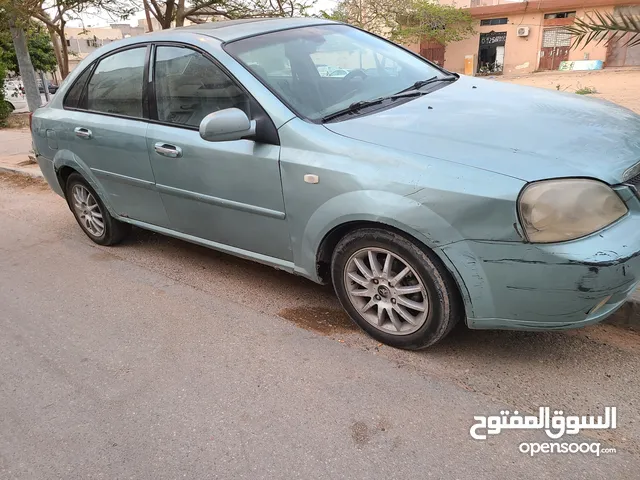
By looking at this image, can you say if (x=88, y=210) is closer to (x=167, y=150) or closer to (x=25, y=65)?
(x=167, y=150)

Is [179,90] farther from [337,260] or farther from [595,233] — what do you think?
[595,233]

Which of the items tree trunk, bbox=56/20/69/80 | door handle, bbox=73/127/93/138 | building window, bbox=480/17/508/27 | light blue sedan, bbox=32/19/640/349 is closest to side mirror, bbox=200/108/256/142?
light blue sedan, bbox=32/19/640/349

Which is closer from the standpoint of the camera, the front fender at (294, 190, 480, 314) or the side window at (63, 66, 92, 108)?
the front fender at (294, 190, 480, 314)

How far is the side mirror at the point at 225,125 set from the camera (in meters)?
2.78

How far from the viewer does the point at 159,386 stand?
2.70m

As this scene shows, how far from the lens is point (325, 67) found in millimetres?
3393

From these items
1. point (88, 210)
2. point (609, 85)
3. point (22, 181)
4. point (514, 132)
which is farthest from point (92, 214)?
point (609, 85)

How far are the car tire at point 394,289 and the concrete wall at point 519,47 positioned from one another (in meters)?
34.2

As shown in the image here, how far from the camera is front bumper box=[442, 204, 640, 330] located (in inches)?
86.2

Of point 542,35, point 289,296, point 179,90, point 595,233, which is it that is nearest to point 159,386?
point 289,296

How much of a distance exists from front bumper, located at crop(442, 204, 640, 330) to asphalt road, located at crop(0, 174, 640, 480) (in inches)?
14.8

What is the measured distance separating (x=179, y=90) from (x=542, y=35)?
114ft

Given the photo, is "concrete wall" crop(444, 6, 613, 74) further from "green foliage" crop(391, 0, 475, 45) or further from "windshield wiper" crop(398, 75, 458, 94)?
"windshield wiper" crop(398, 75, 458, 94)

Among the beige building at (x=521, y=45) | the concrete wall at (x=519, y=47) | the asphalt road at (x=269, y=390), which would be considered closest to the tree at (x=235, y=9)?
the asphalt road at (x=269, y=390)
